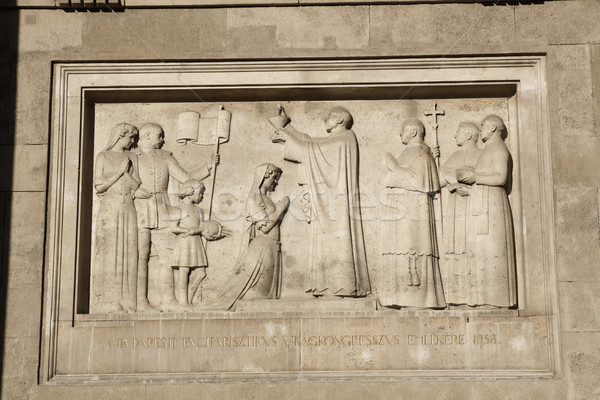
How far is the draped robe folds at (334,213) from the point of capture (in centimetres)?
1305

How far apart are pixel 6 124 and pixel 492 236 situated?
22.2 ft

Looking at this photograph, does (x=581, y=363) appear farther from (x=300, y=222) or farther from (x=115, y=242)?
(x=115, y=242)

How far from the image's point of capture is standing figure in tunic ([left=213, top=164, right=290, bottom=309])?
42.9 ft

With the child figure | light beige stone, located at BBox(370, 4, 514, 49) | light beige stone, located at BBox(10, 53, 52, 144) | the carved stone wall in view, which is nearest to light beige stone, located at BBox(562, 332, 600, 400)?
the carved stone wall

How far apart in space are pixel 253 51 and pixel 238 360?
422 cm

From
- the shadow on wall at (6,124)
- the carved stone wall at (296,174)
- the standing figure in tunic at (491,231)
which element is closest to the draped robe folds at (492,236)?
the standing figure in tunic at (491,231)

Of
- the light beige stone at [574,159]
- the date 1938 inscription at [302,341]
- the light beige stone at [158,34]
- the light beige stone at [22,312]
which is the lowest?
the date 1938 inscription at [302,341]

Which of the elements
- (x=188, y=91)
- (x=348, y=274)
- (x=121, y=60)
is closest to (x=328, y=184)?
(x=348, y=274)

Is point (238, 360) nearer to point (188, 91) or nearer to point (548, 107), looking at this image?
point (188, 91)

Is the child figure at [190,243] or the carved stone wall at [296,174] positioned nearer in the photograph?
the carved stone wall at [296,174]

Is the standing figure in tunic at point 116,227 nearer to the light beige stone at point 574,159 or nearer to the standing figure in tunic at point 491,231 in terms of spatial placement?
the standing figure in tunic at point 491,231

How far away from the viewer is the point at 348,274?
1301 centimetres

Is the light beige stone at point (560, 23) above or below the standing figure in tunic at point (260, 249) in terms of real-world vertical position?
above

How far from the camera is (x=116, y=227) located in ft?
43.6
